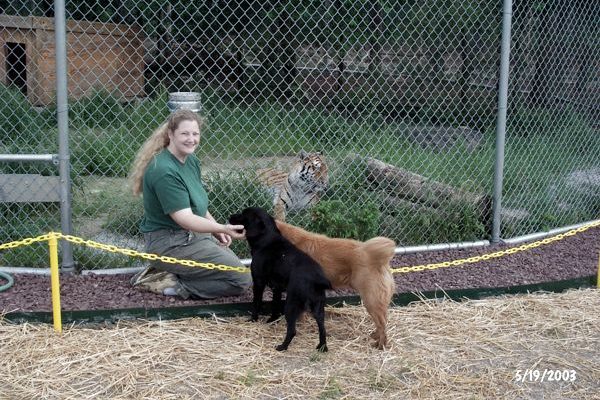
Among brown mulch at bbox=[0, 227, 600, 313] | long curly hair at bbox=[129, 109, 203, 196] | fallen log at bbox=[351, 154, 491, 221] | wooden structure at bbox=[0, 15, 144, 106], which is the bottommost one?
brown mulch at bbox=[0, 227, 600, 313]

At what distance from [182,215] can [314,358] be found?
50.9 inches

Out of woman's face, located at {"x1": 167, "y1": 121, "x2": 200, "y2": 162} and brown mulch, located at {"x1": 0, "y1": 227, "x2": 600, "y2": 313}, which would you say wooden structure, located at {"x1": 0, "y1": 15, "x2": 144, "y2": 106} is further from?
woman's face, located at {"x1": 167, "y1": 121, "x2": 200, "y2": 162}

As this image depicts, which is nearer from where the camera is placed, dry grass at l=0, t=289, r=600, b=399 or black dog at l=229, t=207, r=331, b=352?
dry grass at l=0, t=289, r=600, b=399

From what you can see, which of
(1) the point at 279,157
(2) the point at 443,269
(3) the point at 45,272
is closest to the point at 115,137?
(1) the point at 279,157

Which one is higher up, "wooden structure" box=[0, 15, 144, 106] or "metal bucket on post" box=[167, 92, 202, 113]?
"wooden structure" box=[0, 15, 144, 106]

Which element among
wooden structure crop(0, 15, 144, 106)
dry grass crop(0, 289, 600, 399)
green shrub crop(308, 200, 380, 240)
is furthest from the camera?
wooden structure crop(0, 15, 144, 106)

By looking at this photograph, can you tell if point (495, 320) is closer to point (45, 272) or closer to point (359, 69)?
point (45, 272)

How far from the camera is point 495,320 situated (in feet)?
16.1

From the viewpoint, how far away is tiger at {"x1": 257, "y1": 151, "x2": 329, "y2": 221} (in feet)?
23.4

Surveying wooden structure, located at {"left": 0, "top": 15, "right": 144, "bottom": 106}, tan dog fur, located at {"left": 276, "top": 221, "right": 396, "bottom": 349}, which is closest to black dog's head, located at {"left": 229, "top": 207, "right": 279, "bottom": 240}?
tan dog fur, located at {"left": 276, "top": 221, "right": 396, "bottom": 349}

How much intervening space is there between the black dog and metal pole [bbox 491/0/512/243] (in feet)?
9.11

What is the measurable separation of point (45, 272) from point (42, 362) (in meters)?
1.57

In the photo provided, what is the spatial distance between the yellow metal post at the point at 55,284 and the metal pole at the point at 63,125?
3.33 feet
